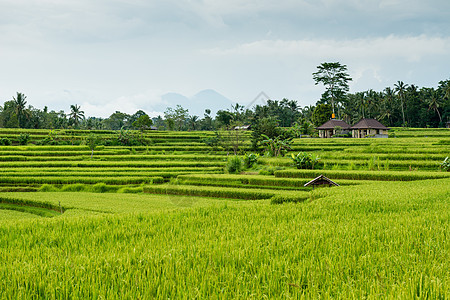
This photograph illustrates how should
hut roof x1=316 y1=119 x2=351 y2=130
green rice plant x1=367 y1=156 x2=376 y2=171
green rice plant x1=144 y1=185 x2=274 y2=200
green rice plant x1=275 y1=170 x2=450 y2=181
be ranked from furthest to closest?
hut roof x1=316 y1=119 x2=351 y2=130, green rice plant x1=367 y1=156 x2=376 y2=171, green rice plant x1=275 y1=170 x2=450 y2=181, green rice plant x1=144 y1=185 x2=274 y2=200

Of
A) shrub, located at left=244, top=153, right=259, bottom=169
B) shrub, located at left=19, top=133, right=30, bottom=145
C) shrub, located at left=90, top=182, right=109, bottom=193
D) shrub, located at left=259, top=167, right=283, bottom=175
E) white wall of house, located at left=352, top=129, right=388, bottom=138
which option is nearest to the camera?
shrub, located at left=90, top=182, right=109, bottom=193

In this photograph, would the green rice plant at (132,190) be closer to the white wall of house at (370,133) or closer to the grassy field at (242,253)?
the grassy field at (242,253)

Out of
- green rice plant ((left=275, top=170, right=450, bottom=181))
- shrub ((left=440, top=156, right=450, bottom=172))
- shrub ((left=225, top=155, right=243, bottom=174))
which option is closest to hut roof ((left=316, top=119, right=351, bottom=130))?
shrub ((left=440, top=156, right=450, bottom=172))

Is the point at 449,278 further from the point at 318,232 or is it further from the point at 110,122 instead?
the point at 110,122

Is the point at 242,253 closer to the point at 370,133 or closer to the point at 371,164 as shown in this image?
the point at 371,164

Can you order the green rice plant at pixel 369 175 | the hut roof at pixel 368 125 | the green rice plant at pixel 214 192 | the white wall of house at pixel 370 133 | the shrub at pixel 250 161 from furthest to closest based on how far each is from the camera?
the white wall of house at pixel 370 133
the hut roof at pixel 368 125
the shrub at pixel 250 161
the green rice plant at pixel 369 175
the green rice plant at pixel 214 192

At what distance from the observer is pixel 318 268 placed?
2910 millimetres

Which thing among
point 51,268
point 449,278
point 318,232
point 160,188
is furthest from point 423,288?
point 160,188

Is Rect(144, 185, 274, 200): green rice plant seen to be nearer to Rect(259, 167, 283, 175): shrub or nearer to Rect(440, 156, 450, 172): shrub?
Rect(259, 167, 283, 175): shrub

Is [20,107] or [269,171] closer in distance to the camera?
[269,171]

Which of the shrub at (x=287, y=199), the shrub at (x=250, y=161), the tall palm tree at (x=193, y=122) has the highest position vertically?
the tall palm tree at (x=193, y=122)

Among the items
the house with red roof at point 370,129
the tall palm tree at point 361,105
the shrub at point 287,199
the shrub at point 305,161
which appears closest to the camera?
the shrub at point 287,199

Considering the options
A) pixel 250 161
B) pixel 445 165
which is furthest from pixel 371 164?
pixel 250 161

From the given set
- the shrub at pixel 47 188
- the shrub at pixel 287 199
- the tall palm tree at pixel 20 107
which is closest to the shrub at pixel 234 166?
the shrub at pixel 47 188
